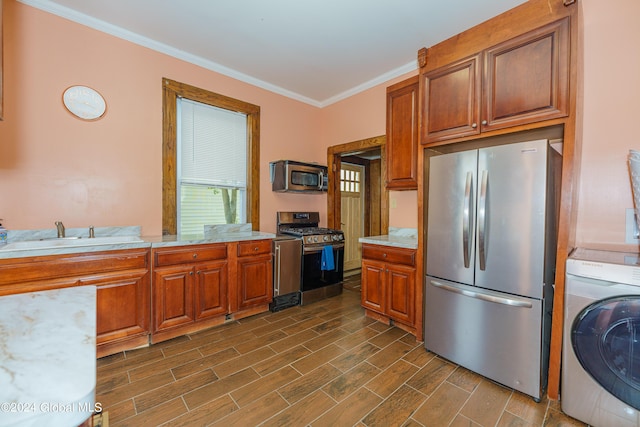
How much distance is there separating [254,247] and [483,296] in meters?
2.24

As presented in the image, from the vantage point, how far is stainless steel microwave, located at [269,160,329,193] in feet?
12.3

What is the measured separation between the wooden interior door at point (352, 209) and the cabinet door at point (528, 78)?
3.20m

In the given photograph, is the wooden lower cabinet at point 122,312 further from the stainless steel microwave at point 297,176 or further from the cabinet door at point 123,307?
the stainless steel microwave at point 297,176

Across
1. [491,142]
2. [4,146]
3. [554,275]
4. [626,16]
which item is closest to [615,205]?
[554,275]

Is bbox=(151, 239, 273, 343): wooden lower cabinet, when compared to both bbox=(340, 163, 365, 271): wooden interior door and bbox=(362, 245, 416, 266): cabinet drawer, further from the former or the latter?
bbox=(340, 163, 365, 271): wooden interior door

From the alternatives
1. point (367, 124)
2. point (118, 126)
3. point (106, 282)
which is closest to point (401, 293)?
point (367, 124)

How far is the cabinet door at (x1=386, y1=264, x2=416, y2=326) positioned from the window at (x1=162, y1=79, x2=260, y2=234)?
6.37ft

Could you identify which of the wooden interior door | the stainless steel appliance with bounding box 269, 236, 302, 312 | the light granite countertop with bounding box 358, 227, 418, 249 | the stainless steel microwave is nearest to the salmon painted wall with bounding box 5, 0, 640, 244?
the light granite countertop with bounding box 358, 227, 418, 249

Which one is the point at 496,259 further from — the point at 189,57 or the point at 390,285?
the point at 189,57

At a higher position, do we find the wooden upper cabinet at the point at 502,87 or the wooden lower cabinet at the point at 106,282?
the wooden upper cabinet at the point at 502,87

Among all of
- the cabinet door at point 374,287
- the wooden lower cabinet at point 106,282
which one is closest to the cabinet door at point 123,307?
the wooden lower cabinet at point 106,282

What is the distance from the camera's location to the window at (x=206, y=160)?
3.07 m

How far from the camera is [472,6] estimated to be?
2.37 m

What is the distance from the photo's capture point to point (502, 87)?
6.79 feet
